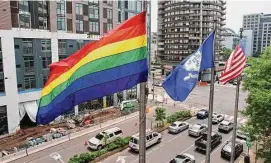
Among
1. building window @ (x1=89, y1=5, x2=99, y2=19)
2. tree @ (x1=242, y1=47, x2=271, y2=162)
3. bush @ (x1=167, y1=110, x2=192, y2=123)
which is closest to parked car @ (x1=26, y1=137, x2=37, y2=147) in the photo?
bush @ (x1=167, y1=110, x2=192, y2=123)

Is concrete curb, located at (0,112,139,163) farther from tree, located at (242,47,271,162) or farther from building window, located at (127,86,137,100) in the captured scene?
tree, located at (242,47,271,162)

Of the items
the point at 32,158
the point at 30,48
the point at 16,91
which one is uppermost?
the point at 30,48

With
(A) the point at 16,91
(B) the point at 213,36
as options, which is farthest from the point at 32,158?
(B) the point at 213,36

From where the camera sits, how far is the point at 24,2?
3397 centimetres

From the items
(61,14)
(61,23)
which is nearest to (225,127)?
(61,23)

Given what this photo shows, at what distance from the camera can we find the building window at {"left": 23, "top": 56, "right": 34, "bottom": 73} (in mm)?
34531

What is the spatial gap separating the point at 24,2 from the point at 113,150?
2173 centimetres

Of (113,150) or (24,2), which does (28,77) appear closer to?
(24,2)

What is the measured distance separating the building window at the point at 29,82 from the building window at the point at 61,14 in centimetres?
849

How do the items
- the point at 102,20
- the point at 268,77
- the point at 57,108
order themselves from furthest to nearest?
1. the point at 102,20
2. the point at 268,77
3. the point at 57,108

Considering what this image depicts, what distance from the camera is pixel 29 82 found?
35.2 metres

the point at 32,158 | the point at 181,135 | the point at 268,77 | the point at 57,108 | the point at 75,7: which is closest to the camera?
the point at 57,108

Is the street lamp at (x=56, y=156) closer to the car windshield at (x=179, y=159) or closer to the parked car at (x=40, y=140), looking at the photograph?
the parked car at (x=40, y=140)

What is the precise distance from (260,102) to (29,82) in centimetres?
2839
